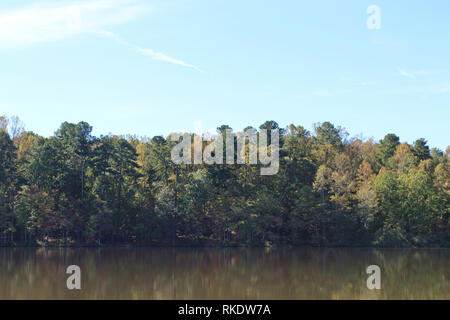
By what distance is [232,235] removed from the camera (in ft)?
215

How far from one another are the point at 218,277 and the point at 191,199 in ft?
103

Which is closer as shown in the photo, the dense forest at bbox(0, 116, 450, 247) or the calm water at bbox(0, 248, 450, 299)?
the calm water at bbox(0, 248, 450, 299)

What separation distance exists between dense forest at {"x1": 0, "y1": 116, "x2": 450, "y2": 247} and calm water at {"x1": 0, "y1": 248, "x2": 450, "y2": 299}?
12.3 meters

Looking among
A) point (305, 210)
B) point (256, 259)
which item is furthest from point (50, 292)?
point (305, 210)

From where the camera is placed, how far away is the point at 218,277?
3238 cm

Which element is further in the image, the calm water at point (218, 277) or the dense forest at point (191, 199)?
the dense forest at point (191, 199)

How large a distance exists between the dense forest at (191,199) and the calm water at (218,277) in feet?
40.3

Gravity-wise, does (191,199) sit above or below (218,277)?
above

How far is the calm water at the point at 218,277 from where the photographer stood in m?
25.2

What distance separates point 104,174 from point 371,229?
37.1 m

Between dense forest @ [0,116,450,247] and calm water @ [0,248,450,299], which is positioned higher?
dense forest @ [0,116,450,247]

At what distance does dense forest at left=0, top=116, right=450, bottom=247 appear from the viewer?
59.2m
